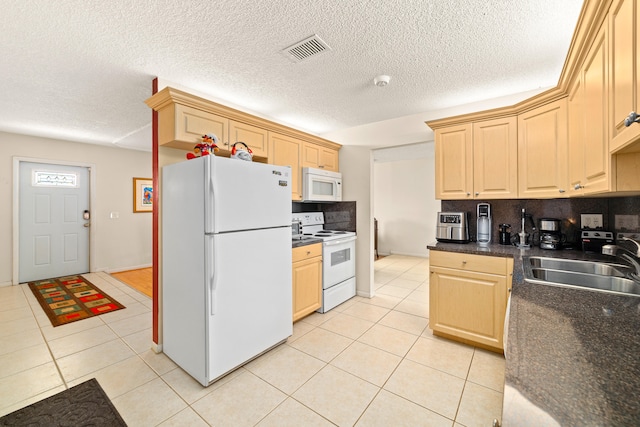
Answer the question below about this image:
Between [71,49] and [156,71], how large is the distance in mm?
535

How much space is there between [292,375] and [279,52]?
2.42 meters

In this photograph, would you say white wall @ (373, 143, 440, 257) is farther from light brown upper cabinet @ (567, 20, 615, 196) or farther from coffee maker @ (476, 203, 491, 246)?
light brown upper cabinet @ (567, 20, 615, 196)

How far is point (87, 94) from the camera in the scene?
110 inches

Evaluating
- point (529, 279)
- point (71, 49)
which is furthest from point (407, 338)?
point (71, 49)

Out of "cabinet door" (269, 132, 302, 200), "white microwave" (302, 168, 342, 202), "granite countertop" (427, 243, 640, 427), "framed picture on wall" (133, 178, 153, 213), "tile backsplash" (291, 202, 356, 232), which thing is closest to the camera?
"granite countertop" (427, 243, 640, 427)

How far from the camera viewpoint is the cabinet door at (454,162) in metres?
2.63

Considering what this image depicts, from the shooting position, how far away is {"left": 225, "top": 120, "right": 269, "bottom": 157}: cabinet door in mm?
2547

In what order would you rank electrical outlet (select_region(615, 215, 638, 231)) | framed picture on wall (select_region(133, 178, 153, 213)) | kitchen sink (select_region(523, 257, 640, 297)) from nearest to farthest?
kitchen sink (select_region(523, 257, 640, 297)) < electrical outlet (select_region(615, 215, 638, 231)) < framed picture on wall (select_region(133, 178, 153, 213))

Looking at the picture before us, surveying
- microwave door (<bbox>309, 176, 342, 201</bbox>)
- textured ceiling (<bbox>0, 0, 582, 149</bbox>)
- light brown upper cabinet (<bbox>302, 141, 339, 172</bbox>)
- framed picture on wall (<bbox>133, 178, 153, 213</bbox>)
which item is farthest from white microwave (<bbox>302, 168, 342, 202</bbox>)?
framed picture on wall (<bbox>133, 178, 153, 213</bbox>)

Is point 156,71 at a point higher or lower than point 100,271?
higher

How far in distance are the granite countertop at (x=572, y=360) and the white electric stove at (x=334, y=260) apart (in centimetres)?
220

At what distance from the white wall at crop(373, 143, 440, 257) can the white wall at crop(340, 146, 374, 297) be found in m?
2.38

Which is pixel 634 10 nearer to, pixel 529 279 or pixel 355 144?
pixel 529 279

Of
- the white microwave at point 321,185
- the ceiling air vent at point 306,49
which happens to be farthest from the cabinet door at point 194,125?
the white microwave at point 321,185
